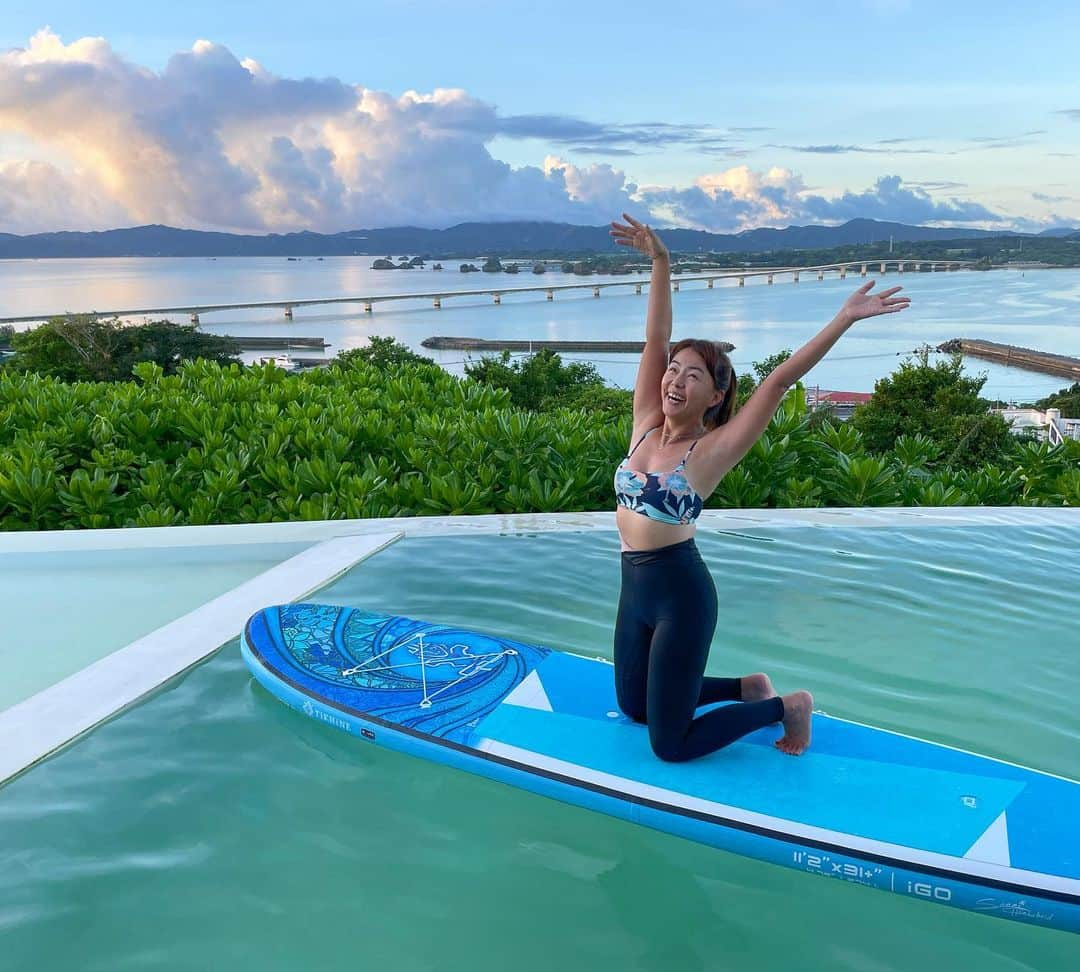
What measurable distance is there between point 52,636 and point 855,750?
3460mm

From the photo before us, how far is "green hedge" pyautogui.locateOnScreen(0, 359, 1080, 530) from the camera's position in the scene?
6.24 m

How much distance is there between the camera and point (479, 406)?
8.20 metres

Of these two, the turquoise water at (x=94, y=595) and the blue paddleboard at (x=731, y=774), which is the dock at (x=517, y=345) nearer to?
the turquoise water at (x=94, y=595)

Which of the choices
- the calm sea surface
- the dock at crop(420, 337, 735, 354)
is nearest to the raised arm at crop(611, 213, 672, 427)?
the calm sea surface

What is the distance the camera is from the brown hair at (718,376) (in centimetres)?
288

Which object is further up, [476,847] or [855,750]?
[855,750]

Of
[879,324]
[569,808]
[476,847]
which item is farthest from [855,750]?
[879,324]

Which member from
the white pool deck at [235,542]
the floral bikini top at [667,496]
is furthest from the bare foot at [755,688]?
the white pool deck at [235,542]

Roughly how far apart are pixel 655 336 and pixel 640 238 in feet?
1.41

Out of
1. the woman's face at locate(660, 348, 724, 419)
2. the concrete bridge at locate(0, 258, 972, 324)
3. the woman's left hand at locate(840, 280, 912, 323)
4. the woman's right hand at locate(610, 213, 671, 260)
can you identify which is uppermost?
the concrete bridge at locate(0, 258, 972, 324)

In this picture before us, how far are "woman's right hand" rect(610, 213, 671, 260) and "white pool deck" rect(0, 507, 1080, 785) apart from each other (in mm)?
2354

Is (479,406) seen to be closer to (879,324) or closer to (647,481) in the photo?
(647,481)

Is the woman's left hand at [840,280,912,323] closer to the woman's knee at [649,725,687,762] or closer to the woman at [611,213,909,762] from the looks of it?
the woman at [611,213,909,762]

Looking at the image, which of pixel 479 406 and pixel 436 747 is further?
pixel 479 406
